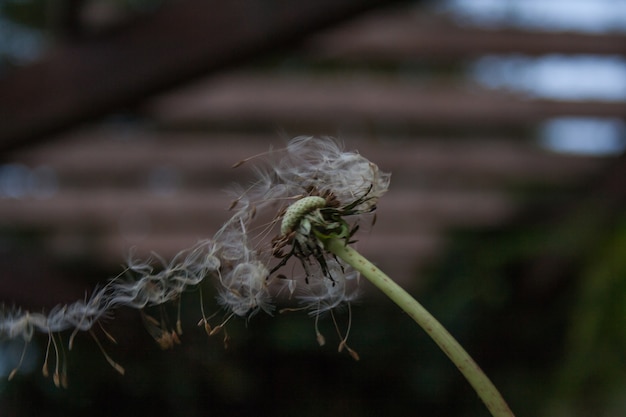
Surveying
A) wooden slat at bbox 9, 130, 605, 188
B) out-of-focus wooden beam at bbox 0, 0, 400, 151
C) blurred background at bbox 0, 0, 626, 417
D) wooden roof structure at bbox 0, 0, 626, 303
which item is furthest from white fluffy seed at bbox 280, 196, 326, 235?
wooden slat at bbox 9, 130, 605, 188

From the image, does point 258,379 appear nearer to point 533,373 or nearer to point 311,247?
point 533,373

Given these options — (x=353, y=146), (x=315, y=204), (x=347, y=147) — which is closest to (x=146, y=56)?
(x=347, y=147)

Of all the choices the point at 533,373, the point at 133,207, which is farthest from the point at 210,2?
the point at 133,207

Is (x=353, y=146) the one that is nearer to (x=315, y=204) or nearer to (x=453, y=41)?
(x=453, y=41)

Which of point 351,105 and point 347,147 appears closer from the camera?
point 347,147

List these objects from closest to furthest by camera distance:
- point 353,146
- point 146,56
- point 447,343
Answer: point 447,343 < point 146,56 < point 353,146

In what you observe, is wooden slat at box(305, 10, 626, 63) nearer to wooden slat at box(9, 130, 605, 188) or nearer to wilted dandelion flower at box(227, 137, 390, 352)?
wooden slat at box(9, 130, 605, 188)
